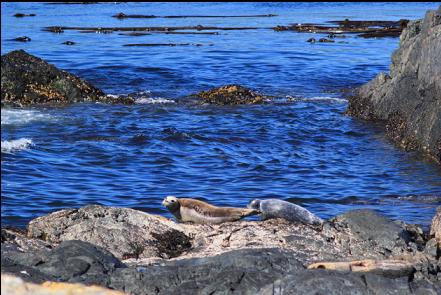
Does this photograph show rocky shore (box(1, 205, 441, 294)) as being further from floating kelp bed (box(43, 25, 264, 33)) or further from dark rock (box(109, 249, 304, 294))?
floating kelp bed (box(43, 25, 264, 33))

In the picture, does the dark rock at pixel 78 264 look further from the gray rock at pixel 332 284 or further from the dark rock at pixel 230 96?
the dark rock at pixel 230 96

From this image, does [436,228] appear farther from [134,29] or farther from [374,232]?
[134,29]

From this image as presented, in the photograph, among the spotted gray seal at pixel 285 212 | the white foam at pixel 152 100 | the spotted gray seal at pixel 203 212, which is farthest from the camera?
the white foam at pixel 152 100

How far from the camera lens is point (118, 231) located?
911cm

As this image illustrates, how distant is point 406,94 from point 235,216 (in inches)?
355

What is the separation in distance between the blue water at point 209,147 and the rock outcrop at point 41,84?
68 cm

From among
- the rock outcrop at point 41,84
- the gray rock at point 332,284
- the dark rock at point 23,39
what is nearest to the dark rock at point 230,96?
the rock outcrop at point 41,84

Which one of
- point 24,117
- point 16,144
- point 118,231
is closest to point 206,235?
point 118,231

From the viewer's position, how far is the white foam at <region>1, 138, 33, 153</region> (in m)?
14.9

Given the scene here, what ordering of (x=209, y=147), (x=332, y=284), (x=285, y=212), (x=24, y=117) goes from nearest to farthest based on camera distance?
(x=332, y=284) < (x=285, y=212) < (x=209, y=147) < (x=24, y=117)

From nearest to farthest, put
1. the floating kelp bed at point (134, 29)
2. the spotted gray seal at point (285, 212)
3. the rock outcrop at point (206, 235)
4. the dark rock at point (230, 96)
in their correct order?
the rock outcrop at point (206, 235), the spotted gray seal at point (285, 212), the dark rock at point (230, 96), the floating kelp bed at point (134, 29)

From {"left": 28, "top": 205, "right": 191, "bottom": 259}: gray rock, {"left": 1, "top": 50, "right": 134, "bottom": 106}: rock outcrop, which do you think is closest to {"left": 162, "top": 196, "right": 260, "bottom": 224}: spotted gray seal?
{"left": 28, "top": 205, "right": 191, "bottom": 259}: gray rock

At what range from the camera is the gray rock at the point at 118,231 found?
8.96 meters

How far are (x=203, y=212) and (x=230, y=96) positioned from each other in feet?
37.8
